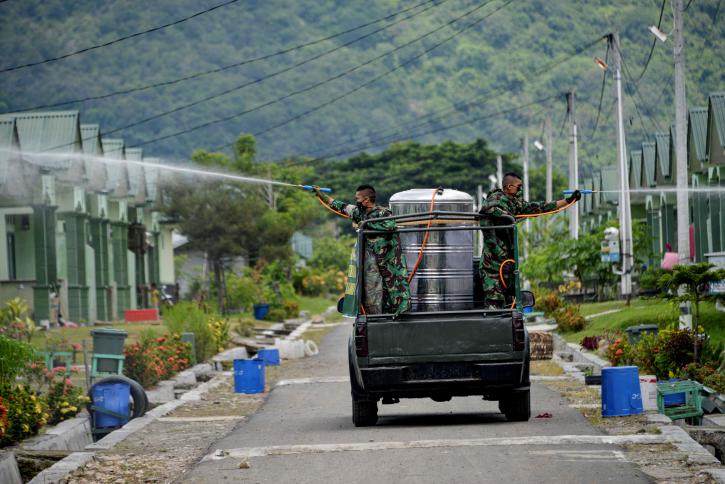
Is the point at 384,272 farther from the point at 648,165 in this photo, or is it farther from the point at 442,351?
the point at 648,165

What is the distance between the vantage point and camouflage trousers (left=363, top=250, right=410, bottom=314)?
1395 cm

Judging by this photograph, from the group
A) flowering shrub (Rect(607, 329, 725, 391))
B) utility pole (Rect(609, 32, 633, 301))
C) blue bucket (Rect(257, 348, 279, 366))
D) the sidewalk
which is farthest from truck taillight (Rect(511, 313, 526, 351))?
utility pole (Rect(609, 32, 633, 301))

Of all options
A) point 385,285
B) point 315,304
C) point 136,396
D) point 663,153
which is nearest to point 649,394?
point 385,285

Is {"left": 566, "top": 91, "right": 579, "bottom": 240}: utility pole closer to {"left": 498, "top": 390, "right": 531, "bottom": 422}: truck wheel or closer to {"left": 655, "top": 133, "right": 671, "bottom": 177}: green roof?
{"left": 655, "top": 133, "right": 671, "bottom": 177}: green roof

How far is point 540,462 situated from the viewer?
1079cm

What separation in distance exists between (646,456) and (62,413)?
9.63 meters

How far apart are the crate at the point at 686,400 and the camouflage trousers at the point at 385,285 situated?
346cm

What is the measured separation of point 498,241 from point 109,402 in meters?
6.40

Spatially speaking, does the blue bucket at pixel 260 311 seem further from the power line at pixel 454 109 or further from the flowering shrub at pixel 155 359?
the power line at pixel 454 109

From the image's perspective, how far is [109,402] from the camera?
17250 millimetres

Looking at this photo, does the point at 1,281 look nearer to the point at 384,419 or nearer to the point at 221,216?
the point at 221,216

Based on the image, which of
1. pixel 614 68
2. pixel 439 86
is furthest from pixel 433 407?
pixel 439 86

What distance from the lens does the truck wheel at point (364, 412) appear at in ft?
47.1


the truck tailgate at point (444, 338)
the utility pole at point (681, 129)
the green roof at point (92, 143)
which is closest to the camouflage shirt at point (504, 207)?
the truck tailgate at point (444, 338)
